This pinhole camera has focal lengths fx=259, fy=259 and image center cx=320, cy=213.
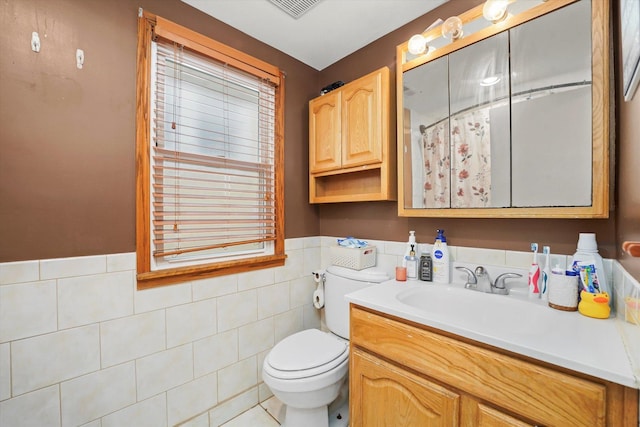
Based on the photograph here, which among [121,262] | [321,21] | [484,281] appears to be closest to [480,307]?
[484,281]

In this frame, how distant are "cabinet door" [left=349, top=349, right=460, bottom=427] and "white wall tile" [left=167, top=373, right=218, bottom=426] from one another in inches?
32.1

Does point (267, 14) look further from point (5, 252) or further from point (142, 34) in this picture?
point (5, 252)

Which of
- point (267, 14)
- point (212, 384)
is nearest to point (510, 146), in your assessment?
point (267, 14)

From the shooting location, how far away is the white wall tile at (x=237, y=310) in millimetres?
1525

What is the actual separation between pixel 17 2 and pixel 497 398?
2180mm

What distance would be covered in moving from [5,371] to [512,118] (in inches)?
88.1

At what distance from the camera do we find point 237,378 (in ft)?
5.17

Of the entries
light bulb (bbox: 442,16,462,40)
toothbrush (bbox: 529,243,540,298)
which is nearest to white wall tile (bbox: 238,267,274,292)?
toothbrush (bbox: 529,243,540,298)

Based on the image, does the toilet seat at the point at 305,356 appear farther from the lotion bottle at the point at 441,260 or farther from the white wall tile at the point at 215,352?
the lotion bottle at the point at 441,260

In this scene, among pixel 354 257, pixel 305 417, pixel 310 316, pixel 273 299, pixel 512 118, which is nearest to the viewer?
pixel 512 118

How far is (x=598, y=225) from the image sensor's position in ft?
3.33

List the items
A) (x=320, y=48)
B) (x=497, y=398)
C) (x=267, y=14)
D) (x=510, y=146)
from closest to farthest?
(x=497, y=398) < (x=510, y=146) < (x=267, y=14) < (x=320, y=48)

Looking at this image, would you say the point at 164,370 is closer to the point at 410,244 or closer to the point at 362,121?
the point at 410,244

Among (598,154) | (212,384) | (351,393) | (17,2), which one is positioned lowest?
(212,384)
